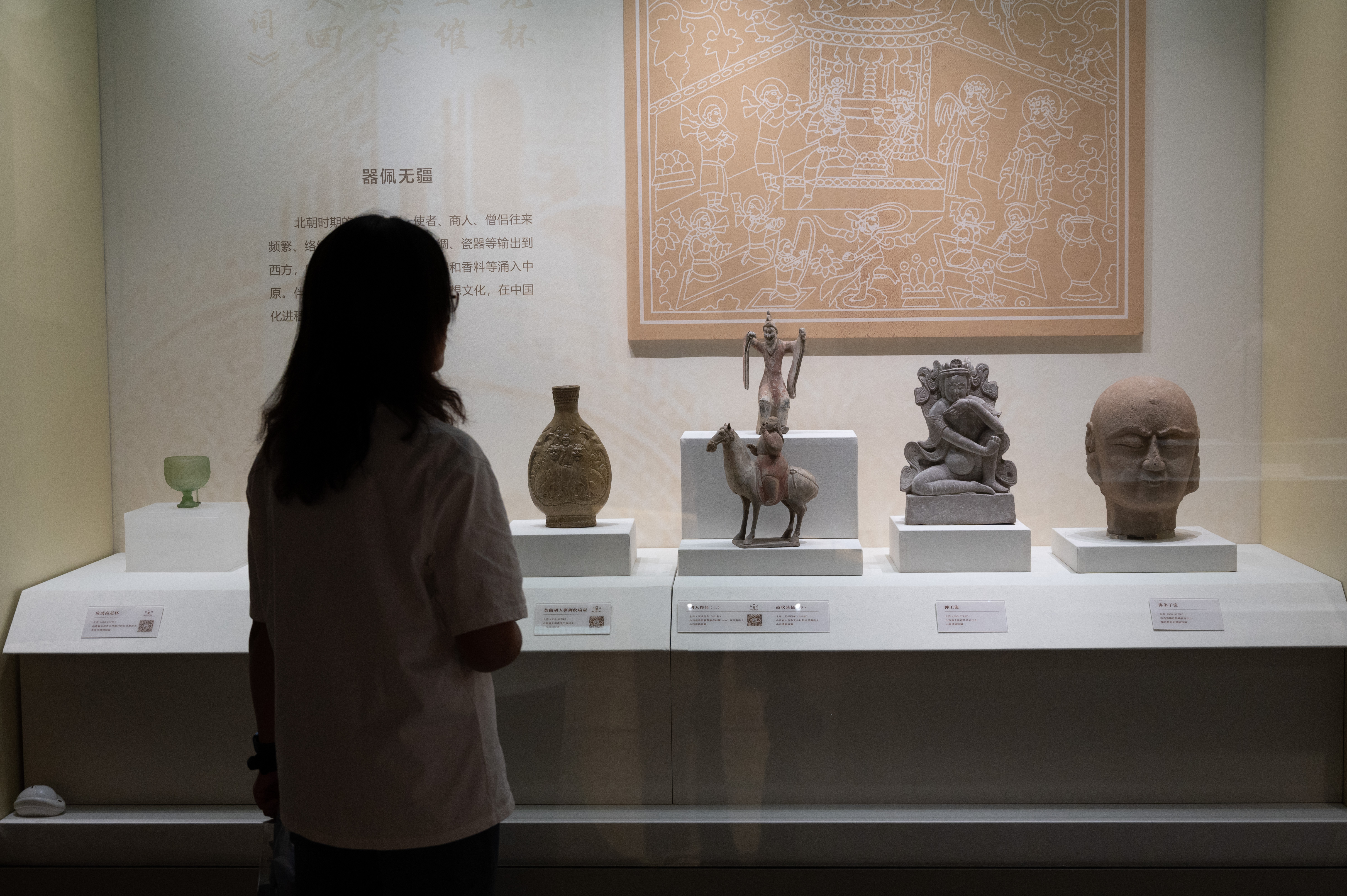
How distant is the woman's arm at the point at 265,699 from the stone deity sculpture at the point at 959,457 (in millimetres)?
2021

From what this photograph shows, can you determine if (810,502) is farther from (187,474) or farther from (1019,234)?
(187,474)

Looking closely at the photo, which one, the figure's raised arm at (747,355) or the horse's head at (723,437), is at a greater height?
the figure's raised arm at (747,355)

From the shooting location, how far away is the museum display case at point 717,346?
9.36 feet

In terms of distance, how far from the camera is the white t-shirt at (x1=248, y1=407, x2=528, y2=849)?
1565 mm

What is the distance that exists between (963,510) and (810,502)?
0.48 metres

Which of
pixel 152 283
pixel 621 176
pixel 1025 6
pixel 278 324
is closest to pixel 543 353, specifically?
pixel 621 176

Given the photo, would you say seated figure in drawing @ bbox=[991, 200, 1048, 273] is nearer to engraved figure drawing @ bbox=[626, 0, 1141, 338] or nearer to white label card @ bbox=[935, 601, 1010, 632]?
engraved figure drawing @ bbox=[626, 0, 1141, 338]

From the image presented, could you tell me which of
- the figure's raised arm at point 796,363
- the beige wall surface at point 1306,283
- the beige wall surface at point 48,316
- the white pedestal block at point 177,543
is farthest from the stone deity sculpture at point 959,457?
the beige wall surface at point 48,316

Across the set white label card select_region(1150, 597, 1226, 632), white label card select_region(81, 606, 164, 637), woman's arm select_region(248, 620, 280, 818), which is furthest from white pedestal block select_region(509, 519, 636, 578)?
white label card select_region(1150, 597, 1226, 632)

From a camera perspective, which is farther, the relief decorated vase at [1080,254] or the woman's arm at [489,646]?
the relief decorated vase at [1080,254]

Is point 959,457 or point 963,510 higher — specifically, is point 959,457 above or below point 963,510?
above

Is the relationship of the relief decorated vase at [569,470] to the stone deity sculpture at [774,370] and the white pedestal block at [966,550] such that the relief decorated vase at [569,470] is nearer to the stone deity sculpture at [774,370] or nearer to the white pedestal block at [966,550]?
the stone deity sculpture at [774,370]

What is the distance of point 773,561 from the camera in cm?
301

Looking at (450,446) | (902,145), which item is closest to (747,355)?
(902,145)
